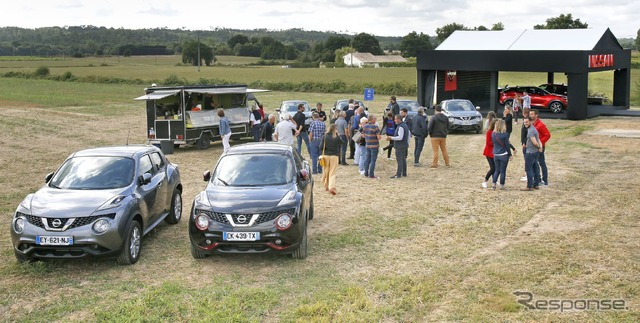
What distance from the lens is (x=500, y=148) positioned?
14.5 meters

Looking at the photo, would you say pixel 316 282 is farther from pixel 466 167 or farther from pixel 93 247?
pixel 466 167

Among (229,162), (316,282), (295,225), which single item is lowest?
(316,282)

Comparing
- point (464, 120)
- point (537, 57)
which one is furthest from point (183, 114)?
point (537, 57)

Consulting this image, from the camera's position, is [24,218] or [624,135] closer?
[24,218]

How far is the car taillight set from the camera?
9336 millimetres

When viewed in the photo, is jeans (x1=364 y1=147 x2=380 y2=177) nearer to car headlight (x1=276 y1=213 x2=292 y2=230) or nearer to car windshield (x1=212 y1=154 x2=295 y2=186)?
A: car windshield (x1=212 y1=154 x2=295 y2=186)

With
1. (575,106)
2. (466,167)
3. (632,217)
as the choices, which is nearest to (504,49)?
(575,106)

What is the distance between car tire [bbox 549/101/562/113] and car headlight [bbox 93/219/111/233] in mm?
29910

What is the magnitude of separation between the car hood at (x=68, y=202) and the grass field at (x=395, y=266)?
83 centimetres

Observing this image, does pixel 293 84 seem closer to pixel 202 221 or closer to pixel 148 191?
pixel 148 191

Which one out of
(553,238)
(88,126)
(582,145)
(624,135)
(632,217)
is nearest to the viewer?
(553,238)

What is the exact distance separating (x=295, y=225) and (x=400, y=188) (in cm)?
653

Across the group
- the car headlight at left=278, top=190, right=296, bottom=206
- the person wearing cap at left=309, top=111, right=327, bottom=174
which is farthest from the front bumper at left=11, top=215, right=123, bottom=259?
the person wearing cap at left=309, top=111, right=327, bottom=174

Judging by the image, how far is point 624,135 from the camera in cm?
2525
